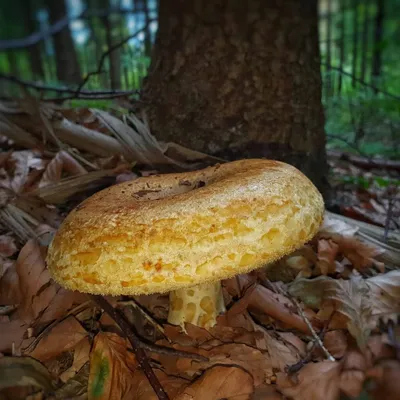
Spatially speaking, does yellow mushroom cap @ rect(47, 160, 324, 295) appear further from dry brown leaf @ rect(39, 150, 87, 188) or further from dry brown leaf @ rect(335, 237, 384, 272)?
dry brown leaf @ rect(39, 150, 87, 188)

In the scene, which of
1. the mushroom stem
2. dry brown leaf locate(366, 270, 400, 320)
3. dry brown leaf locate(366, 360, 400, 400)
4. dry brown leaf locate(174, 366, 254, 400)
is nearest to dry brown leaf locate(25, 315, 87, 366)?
the mushroom stem

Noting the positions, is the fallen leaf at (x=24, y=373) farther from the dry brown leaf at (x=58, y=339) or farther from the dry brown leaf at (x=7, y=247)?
the dry brown leaf at (x=7, y=247)

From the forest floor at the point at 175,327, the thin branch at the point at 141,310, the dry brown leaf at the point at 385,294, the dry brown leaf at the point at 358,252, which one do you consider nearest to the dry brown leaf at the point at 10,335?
the forest floor at the point at 175,327

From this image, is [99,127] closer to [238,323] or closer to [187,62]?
[187,62]

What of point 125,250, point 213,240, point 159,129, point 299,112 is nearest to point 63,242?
point 125,250

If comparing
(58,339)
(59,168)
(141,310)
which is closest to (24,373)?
(58,339)

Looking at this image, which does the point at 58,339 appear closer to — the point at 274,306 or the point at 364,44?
the point at 274,306
